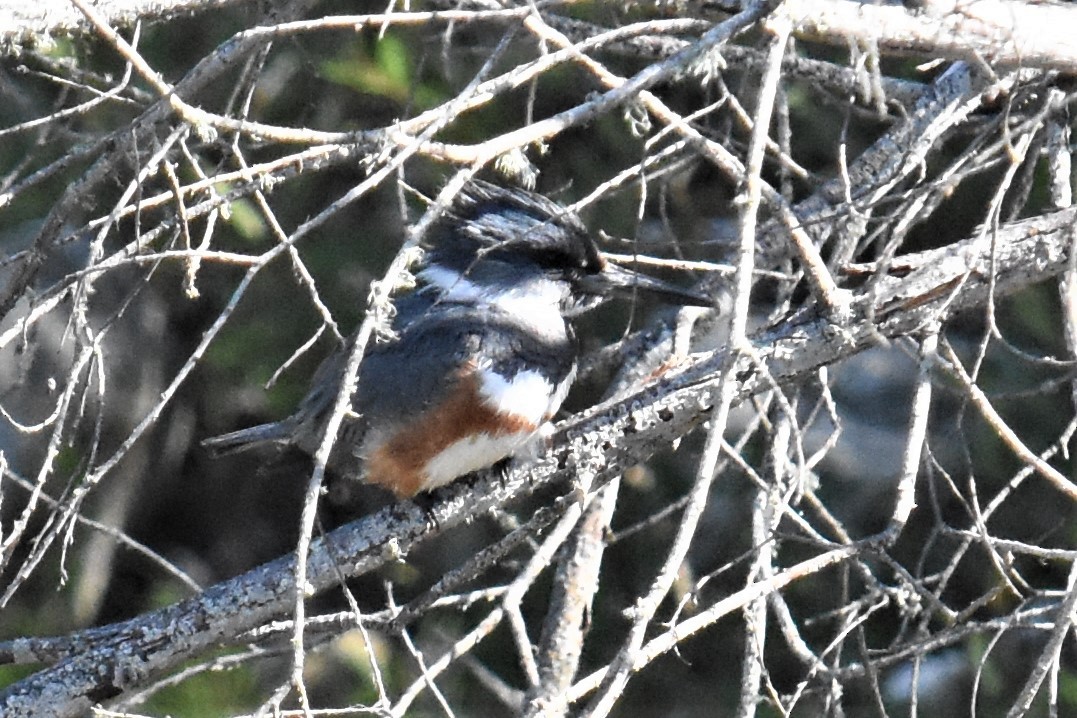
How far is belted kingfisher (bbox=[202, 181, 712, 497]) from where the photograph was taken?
2520mm

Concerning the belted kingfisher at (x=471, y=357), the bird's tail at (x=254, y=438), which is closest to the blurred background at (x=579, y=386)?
the bird's tail at (x=254, y=438)

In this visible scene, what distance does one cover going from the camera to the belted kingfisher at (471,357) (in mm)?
2520

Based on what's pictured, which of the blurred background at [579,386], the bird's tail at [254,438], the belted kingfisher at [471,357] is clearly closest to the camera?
the belted kingfisher at [471,357]

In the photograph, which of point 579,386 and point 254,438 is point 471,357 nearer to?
point 254,438

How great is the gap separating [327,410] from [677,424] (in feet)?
2.74

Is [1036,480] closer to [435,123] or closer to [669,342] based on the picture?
[669,342]

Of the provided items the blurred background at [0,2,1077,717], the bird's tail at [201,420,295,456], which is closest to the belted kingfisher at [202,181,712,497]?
the bird's tail at [201,420,295,456]

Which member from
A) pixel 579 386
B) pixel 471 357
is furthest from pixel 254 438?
pixel 579 386

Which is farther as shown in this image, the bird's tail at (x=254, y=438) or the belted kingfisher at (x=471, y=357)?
the bird's tail at (x=254, y=438)

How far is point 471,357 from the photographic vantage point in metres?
2.62

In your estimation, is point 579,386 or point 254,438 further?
point 579,386

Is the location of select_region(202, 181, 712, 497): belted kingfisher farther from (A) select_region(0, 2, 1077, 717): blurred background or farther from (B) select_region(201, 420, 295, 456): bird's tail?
(A) select_region(0, 2, 1077, 717): blurred background

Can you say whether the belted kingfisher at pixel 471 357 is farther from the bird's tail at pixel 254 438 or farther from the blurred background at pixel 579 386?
the blurred background at pixel 579 386

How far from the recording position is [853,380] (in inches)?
148
